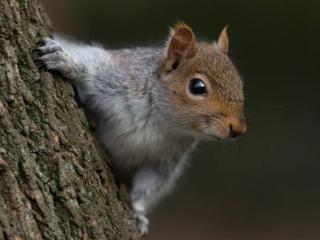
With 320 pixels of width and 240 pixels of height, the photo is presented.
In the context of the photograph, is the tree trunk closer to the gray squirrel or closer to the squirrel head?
the gray squirrel

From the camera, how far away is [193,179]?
816cm

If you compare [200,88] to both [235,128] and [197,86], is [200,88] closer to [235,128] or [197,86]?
[197,86]

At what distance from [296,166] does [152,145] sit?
182 inches

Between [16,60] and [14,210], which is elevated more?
[16,60]

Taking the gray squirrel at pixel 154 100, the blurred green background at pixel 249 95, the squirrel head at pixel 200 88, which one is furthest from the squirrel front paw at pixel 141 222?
the blurred green background at pixel 249 95

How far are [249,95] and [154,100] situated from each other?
4.01 metres

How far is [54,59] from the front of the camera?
3.06 m

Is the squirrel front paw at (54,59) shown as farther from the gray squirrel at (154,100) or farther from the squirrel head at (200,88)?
the squirrel head at (200,88)

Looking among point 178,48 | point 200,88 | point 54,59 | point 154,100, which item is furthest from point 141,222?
point 54,59

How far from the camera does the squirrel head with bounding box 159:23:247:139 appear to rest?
138 inches

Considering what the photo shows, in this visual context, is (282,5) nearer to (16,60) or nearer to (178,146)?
(178,146)

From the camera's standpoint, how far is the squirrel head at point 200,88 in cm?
350

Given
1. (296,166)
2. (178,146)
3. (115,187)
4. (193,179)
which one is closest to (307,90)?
(296,166)

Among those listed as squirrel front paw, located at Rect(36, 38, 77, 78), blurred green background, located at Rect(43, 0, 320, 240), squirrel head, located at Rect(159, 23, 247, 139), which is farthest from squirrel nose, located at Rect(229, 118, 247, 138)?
blurred green background, located at Rect(43, 0, 320, 240)
